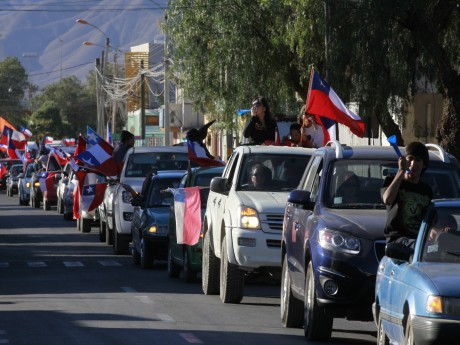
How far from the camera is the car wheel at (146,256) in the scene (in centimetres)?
2300

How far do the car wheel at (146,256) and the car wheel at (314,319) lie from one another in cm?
990

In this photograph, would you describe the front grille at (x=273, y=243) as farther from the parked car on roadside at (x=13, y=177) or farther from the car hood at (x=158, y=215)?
the parked car on roadside at (x=13, y=177)

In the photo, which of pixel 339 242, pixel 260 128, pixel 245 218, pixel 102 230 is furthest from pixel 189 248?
pixel 102 230

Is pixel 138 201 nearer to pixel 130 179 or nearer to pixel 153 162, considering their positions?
pixel 130 179

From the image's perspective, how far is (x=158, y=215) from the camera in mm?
22984

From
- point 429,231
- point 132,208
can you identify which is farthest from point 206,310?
point 132,208

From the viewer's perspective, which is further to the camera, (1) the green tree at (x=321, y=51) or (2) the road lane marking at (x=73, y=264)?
(1) the green tree at (x=321, y=51)

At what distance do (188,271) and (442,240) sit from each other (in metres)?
9.74

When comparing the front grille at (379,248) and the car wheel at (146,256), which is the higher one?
the front grille at (379,248)

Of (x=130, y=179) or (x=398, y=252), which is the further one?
(x=130, y=179)

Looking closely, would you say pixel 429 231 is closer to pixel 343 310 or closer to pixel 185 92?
pixel 343 310

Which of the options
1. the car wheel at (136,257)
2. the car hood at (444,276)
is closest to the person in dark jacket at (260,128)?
the car wheel at (136,257)

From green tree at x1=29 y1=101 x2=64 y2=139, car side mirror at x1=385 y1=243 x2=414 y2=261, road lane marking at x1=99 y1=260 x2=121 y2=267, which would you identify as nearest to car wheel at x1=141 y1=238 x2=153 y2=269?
road lane marking at x1=99 y1=260 x2=121 y2=267

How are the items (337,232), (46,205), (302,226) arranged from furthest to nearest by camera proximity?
1. (46,205)
2. (302,226)
3. (337,232)
